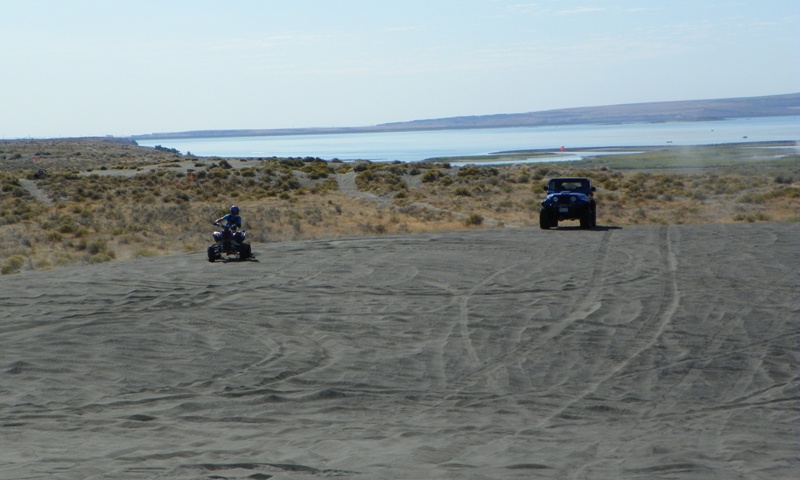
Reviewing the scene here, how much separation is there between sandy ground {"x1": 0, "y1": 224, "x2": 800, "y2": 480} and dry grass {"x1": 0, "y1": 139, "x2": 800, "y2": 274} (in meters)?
10.8

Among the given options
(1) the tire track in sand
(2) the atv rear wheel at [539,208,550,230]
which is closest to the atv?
(2) the atv rear wheel at [539,208,550,230]

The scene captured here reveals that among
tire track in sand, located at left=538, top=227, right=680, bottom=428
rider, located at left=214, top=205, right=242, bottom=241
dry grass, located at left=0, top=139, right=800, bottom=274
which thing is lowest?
tire track in sand, located at left=538, top=227, right=680, bottom=428

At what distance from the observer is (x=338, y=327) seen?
50.5ft

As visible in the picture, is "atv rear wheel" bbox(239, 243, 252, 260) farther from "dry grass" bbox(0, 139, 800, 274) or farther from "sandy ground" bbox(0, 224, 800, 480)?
"dry grass" bbox(0, 139, 800, 274)

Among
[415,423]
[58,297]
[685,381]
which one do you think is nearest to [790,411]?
[685,381]

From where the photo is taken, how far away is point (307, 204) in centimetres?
4853

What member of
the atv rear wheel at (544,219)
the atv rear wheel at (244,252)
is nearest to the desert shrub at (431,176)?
the atv rear wheel at (544,219)

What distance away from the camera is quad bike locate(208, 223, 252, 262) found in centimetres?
2327

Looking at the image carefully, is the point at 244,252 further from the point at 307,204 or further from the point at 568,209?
the point at 307,204

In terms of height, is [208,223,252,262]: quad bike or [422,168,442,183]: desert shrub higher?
[422,168,442,183]: desert shrub

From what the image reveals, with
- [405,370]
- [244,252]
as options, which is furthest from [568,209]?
[405,370]

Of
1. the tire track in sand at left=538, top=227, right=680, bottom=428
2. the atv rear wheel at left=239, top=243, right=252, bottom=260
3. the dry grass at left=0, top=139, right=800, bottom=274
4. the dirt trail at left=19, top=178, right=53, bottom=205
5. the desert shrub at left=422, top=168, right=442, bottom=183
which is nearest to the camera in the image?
the tire track in sand at left=538, top=227, right=680, bottom=428

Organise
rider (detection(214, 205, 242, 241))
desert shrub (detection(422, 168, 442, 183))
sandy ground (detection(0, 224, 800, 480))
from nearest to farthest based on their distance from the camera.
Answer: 1. sandy ground (detection(0, 224, 800, 480))
2. rider (detection(214, 205, 242, 241))
3. desert shrub (detection(422, 168, 442, 183))

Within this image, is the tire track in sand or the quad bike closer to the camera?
the tire track in sand
